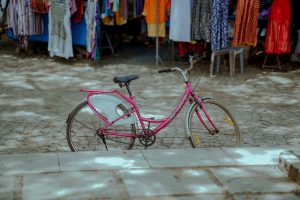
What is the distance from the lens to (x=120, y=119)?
4844mm

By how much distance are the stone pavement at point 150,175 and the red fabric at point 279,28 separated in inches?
224

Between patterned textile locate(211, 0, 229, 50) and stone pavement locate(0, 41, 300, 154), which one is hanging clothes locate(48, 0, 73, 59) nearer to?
stone pavement locate(0, 41, 300, 154)

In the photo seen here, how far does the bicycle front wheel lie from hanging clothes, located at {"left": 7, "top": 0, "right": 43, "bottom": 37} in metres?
6.50

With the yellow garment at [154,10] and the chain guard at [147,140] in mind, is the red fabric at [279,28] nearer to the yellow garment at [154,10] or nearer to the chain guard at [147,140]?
the yellow garment at [154,10]

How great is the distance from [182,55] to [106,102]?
596 cm

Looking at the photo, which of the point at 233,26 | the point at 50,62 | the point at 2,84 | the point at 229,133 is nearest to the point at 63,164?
the point at 229,133

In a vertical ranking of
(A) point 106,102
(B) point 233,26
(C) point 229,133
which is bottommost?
(C) point 229,133

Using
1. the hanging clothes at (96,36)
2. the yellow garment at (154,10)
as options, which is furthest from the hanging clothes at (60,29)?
the yellow garment at (154,10)

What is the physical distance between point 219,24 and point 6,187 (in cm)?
642

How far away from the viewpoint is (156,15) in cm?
995

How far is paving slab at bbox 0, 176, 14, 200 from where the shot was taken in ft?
11.2

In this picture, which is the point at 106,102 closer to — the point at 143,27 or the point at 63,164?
the point at 63,164

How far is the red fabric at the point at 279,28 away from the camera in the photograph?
955 cm

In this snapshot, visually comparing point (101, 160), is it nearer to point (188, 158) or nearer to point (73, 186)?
point (73, 186)
